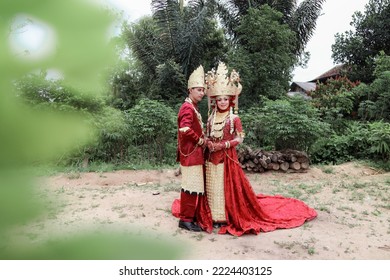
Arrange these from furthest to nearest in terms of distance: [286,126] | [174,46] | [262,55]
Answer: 1. [174,46]
2. [262,55]
3. [286,126]

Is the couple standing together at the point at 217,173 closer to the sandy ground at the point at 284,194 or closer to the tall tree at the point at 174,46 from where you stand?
the sandy ground at the point at 284,194

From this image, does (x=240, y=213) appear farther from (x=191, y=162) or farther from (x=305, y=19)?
(x=305, y=19)

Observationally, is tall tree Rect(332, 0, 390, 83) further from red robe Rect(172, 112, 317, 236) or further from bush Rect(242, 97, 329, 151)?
red robe Rect(172, 112, 317, 236)

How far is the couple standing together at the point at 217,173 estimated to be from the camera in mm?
3135

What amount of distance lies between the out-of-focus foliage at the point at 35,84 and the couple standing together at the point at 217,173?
2779mm

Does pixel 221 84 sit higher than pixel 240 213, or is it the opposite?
pixel 221 84

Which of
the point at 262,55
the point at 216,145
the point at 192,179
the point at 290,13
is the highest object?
the point at 290,13

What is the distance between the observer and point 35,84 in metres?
0.26

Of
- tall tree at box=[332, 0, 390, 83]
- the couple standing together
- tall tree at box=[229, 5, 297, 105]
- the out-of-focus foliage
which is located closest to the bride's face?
the couple standing together

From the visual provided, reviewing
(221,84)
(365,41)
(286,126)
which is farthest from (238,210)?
(365,41)

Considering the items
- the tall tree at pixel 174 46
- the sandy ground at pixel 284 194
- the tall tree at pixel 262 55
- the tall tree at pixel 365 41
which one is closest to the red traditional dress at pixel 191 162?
the sandy ground at pixel 284 194

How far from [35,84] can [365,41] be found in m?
14.3

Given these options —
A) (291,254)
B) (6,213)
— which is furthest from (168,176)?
(6,213)

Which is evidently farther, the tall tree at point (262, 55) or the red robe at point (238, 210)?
the tall tree at point (262, 55)
